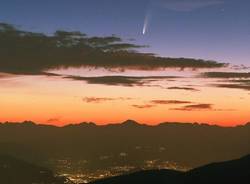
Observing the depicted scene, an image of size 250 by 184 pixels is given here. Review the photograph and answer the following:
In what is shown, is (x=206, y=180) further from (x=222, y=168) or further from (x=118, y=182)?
(x=118, y=182)

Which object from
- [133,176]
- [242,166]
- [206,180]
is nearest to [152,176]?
[133,176]

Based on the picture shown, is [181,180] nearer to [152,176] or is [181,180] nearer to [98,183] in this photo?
[152,176]

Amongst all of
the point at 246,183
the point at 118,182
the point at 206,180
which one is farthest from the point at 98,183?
the point at 246,183

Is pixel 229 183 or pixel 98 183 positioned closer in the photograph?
pixel 229 183

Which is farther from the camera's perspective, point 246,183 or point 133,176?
point 133,176

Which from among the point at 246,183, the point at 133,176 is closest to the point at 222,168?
the point at 246,183
